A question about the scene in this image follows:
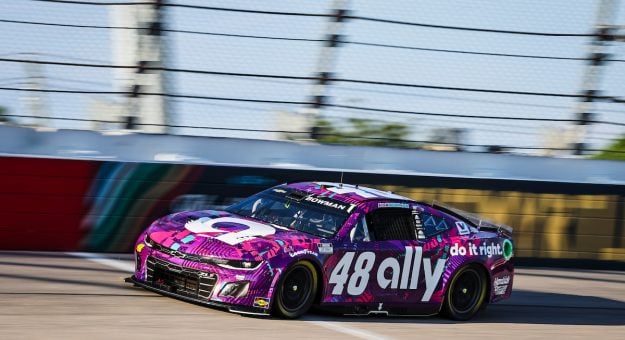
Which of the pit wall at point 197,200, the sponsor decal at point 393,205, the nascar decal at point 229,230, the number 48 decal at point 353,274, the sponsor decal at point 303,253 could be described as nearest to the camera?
the sponsor decal at point 303,253

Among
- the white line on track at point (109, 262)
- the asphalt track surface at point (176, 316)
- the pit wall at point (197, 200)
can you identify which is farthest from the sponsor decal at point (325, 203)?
the pit wall at point (197, 200)

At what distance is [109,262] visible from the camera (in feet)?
36.4

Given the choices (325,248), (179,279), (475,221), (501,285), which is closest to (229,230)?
(179,279)

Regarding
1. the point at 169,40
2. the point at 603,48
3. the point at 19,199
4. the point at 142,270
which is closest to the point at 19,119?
the point at 19,199

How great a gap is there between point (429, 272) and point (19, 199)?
4.96 metres

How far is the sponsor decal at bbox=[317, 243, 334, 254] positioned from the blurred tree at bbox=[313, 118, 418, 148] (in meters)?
4.79

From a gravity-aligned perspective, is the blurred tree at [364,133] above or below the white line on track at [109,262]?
above

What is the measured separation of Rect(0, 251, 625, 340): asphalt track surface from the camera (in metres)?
7.40

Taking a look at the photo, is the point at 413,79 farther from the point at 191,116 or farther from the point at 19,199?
the point at 19,199

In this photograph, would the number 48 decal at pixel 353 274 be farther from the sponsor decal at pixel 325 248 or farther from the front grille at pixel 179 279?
the front grille at pixel 179 279

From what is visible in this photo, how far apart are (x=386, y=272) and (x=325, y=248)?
77 centimetres

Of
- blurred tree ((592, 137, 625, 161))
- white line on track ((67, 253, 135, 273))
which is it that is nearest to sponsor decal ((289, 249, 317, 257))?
white line on track ((67, 253, 135, 273))

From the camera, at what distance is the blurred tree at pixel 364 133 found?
13.2m

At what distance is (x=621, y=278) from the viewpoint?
14.0 metres
